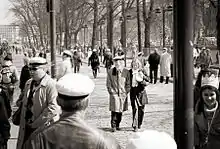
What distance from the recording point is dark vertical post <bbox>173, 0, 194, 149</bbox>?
3965 mm

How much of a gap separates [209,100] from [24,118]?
215 cm

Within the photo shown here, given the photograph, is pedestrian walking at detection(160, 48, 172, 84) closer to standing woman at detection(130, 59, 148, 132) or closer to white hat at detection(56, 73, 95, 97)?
standing woman at detection(130, 59, 148, 132)

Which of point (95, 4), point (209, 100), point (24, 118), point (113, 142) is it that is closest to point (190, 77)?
point (113, 142)

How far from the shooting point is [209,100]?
6.18m

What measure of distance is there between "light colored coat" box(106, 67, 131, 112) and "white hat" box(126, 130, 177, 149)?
8.33 meters

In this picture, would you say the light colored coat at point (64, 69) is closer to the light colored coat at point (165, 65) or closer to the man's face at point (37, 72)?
the man's face at point (37, 72)

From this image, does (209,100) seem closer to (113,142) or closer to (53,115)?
(53,115)

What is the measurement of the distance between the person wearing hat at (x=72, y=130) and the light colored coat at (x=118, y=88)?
25.4ft

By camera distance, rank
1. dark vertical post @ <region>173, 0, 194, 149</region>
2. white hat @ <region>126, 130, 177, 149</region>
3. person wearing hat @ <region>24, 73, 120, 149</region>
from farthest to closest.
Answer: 1. dark vertical post @ <region>173, 0, 194, 149</region>
2. person wearing hat @ <region>24, 73, 120, 149</region>
3. white hat @ <region>126, 130, 177, 149</region>

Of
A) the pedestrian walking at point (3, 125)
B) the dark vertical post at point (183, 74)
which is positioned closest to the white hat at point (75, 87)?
the dark vertical post at point (183, 74)

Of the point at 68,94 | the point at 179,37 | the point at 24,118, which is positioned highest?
the point at 179,37

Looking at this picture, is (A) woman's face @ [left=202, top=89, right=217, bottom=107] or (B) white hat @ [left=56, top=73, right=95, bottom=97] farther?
(A) woman's face @ [left=202, top=89, right=217, bottom=107]

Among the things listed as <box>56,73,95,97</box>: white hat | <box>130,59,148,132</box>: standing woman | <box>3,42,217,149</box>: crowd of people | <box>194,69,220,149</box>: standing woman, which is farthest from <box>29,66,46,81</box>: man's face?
<box>130,59,148,132</box>: standing woman

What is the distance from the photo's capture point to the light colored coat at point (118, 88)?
11211 mm
